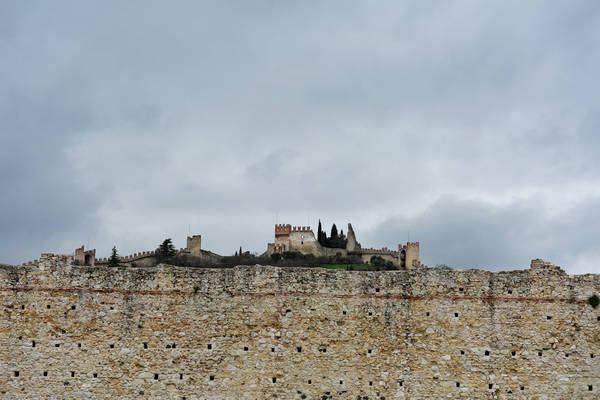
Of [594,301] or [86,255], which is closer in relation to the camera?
[594,301]

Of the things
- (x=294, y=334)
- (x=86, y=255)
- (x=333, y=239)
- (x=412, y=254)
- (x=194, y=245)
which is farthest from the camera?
(x=333, y=239)

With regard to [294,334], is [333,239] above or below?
above

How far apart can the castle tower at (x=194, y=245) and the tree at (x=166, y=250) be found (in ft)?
14.9

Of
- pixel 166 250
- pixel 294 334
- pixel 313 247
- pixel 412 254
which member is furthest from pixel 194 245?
pixel 294 334

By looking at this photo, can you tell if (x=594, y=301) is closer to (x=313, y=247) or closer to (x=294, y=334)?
(x=294, y=334)

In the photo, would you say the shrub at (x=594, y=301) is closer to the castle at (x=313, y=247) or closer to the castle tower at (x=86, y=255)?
the castle tower at (x=86, y=255)

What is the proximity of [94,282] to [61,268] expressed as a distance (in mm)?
1003

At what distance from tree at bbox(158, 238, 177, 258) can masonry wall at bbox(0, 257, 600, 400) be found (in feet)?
200

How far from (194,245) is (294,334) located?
2706 inches

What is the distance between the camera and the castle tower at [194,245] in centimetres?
8375

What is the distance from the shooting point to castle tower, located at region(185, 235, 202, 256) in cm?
8375

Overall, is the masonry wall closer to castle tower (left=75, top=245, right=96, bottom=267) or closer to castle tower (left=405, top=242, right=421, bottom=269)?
castle tower (left=75, top=245, right=96, bottom=267)

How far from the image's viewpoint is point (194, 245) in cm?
8412

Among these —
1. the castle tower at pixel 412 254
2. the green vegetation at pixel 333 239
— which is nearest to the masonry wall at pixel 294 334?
the castle tower at pixel 412 254
